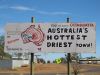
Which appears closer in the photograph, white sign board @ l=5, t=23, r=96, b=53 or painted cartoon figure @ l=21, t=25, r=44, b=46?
white sign board @ l=5, t=23, r=96, b=53

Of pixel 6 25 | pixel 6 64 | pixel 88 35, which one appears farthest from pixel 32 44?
pixel 6 64

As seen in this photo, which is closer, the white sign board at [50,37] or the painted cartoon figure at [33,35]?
the white sign board at [50,37]

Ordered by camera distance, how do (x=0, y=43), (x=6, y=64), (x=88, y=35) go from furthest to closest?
1. (x=0, y=43)
2. (x=6, y=64)
3. (x=88, y=35)

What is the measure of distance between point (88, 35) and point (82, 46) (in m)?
0.54

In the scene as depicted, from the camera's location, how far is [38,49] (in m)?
15.2

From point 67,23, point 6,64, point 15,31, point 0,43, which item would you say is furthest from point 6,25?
point 0,43

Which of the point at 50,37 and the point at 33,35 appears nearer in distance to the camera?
the point at 50,37

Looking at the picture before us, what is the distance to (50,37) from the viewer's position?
15.1 m

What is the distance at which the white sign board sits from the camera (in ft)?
48.7

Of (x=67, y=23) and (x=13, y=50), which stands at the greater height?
→ (x=67, y=23)

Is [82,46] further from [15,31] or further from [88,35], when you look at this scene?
[15,31]

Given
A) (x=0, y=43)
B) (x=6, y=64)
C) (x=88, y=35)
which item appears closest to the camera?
(x=88, y=35)

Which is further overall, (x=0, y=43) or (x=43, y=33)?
(x=0, y=43)

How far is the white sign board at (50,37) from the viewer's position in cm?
1484
